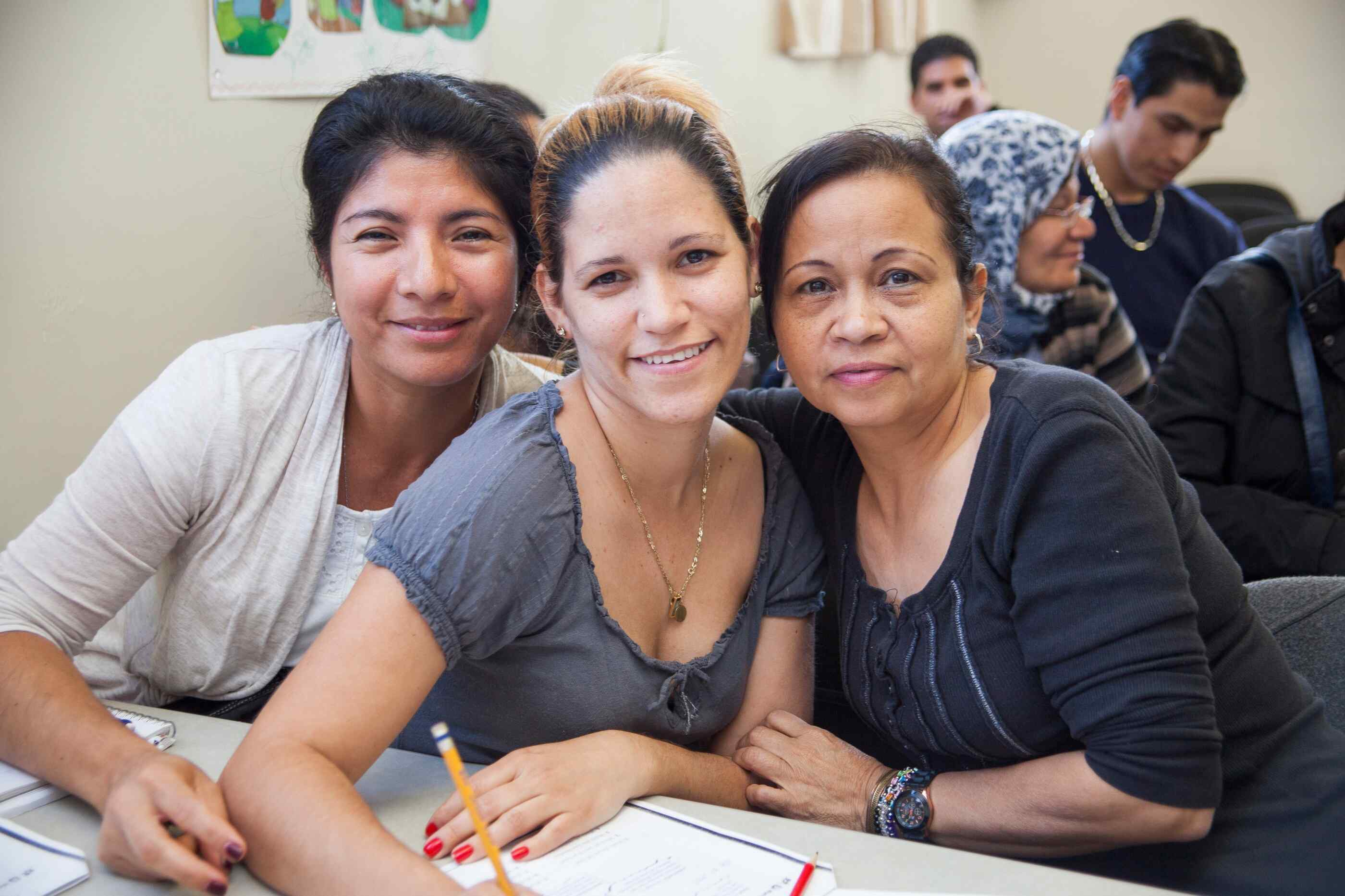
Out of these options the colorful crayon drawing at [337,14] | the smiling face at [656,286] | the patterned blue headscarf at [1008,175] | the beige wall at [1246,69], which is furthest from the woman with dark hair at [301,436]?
the beige wall at [1246,69]

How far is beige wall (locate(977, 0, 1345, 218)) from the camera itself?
5578 millimetres

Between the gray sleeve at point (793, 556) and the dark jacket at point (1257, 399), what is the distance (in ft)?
3.50

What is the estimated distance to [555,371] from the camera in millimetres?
1882

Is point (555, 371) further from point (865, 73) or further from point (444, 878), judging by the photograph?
point (865, 73)

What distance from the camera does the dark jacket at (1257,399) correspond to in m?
2.05

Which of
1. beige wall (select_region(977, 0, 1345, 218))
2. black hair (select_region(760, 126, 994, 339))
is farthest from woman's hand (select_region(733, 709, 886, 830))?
beige wall (select_region(977, 0, 1345, 218))

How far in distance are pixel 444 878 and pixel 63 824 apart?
435 mm

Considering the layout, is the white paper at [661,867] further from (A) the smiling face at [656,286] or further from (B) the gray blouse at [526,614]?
(A) the smiling face at [656,286]

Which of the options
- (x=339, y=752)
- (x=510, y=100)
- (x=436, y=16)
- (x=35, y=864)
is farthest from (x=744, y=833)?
(x=436, y=16)

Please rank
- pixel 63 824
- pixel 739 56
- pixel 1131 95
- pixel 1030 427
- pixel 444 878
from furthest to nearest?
pixel 739 56 → pixel 1131 95 → pixel 1030 427 → pixel 63 824 → pixel 444 878

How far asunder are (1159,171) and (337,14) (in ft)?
7.72

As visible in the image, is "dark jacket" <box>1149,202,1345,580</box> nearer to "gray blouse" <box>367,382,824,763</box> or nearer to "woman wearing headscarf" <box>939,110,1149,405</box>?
"woman wearing headscarf" <box>939,110,1149,405</box>

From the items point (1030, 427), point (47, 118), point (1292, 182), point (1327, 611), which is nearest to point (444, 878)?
point (1030, 427)

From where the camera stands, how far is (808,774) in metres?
1.27
